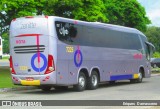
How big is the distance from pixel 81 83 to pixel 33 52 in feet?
10.5

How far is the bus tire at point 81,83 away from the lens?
2194 centimetres

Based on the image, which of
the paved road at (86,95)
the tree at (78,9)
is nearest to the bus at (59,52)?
the paved road at (86,95)

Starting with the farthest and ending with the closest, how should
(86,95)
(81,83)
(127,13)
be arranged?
(127,13), (81,83), (86,95)

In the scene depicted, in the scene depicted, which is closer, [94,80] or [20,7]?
[94,80]

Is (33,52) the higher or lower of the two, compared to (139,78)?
higher

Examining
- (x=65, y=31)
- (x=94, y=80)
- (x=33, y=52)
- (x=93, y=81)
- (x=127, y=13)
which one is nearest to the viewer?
(x=33, y=52)

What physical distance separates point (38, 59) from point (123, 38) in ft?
26.7

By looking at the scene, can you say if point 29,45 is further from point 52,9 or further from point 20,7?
point 52,9

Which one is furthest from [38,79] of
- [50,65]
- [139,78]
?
[139,78]

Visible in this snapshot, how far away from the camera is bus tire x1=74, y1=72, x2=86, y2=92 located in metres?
21.9

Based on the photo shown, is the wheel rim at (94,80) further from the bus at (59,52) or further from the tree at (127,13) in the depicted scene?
the tree at (127,13)

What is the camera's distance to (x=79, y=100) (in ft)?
56.3

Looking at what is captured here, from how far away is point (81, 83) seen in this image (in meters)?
22.3

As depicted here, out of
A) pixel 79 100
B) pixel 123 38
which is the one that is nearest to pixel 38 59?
pixel 79 100
